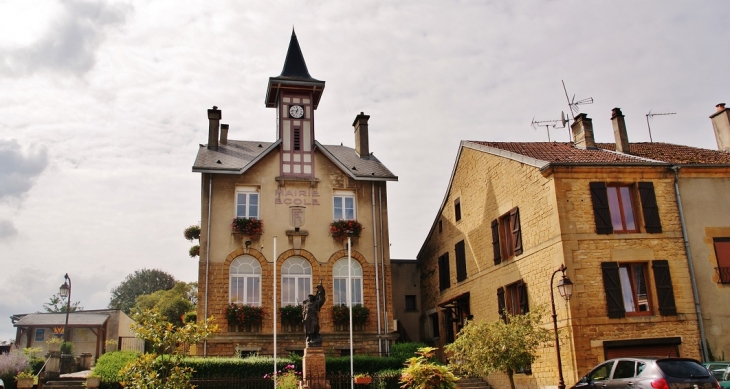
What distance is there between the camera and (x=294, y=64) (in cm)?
2598

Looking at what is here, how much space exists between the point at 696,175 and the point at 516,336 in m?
7.90

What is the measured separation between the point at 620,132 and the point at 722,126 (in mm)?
5339

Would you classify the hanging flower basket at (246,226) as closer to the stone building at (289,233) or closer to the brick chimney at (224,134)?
the stone building at (289,233)

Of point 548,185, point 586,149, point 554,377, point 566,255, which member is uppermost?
point 586,149

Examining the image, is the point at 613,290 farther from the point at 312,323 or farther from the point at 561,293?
the point at 312,323

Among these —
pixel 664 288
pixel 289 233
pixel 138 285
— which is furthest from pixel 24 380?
pixel 138 285

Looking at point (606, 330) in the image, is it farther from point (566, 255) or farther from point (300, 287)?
point (300, 287)

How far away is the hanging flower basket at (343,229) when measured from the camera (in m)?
23.5

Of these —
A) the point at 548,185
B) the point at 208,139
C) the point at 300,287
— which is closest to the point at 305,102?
the point at 208,139

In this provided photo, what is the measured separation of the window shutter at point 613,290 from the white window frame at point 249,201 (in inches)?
478

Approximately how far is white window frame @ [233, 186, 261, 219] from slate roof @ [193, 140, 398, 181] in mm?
814

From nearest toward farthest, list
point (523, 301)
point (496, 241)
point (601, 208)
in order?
point (601, 208) < point (523, 301) < point (496, 241)

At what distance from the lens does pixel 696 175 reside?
62.8 feet

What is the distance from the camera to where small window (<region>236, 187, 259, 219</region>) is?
23.3m
